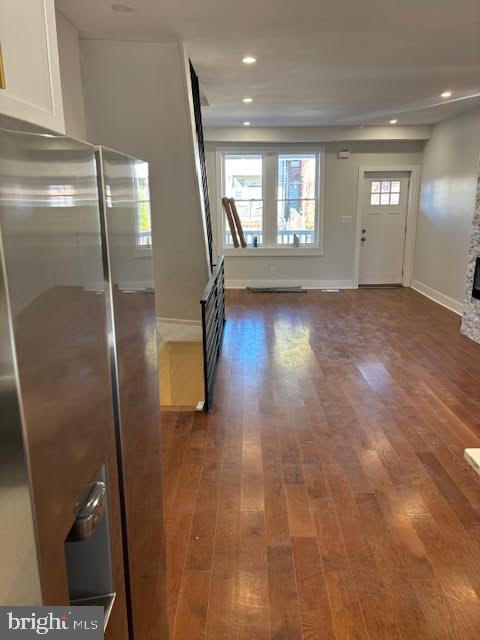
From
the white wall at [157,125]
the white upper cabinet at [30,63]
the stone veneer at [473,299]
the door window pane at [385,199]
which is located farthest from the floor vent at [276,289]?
the white upper cabinet at [30,63]

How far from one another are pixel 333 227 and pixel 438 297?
2249mm

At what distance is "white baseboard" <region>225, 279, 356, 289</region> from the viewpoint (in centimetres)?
887

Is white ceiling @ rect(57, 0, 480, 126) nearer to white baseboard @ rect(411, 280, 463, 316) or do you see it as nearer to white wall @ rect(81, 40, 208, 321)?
white wall @ rect(81, 40, 208, 321)

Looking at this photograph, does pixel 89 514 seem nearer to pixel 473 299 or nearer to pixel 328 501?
pixel 328 501

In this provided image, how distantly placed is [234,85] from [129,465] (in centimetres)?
468

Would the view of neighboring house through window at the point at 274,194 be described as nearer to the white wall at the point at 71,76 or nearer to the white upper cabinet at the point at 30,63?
the white wall at the point at 71,76

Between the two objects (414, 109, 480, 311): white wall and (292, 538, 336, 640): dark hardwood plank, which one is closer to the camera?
(292, 538, 336, 640): dark hardwood plank

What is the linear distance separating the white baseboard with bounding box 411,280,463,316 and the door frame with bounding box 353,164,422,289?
357 mm

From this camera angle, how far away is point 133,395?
120 centimetres

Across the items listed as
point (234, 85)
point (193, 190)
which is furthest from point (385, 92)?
point (193, 190)

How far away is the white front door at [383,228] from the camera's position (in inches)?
338

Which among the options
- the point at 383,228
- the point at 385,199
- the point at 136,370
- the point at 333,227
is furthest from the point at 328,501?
the point at 385,199

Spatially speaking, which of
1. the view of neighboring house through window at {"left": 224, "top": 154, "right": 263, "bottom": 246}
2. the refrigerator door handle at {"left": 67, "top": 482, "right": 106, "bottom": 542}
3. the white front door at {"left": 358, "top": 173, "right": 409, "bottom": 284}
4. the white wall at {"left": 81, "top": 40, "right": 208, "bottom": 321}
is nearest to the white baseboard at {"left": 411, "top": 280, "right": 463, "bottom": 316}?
the white front door at {"left": 358, "top": 173, "right": 409, "bottom": 284}

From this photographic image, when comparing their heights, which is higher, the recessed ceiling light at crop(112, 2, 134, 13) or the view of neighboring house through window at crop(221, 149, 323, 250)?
the recessed ceiling light at crop(112, 2, 134, 13)
